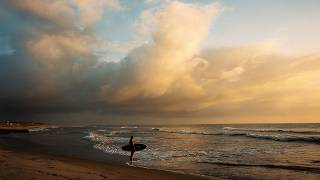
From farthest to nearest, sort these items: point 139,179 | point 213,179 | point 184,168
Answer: point 184,168 < point 213,179 < point 139,179

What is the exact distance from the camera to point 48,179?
11.7 m

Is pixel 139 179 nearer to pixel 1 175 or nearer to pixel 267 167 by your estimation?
pixel 1 175

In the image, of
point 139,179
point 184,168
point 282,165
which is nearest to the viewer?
point 139,179

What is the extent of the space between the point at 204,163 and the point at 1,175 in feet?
43.3

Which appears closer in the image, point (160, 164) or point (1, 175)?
point (1, 175)

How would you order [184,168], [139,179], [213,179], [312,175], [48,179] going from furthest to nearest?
A: 1. [184,168]
2. [312,175]
3. [213,179]
4. [139,179]
5. [48,179]

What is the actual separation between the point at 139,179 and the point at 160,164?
24.7 feet

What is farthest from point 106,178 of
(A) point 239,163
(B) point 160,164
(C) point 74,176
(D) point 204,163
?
(A) point 239,163

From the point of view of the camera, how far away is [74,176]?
12.8 m

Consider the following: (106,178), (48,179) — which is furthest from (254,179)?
(48,179)

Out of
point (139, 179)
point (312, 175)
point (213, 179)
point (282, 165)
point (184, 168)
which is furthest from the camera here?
point (282, 165)

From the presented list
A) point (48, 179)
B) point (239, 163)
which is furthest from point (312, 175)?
point (48, 179)

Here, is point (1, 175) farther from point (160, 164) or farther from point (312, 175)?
point (312, 175)

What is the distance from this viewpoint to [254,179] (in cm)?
1579
